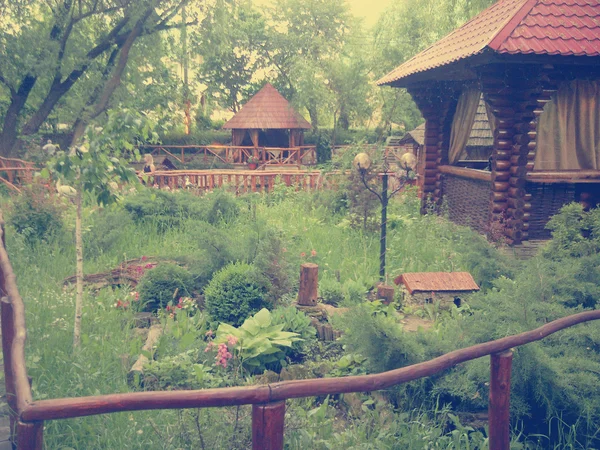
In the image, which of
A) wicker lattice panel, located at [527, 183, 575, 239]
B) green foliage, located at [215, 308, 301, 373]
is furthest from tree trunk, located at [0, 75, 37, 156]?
green foliage, located at [215, 308, 301, 373]

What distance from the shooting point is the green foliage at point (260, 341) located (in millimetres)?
4734

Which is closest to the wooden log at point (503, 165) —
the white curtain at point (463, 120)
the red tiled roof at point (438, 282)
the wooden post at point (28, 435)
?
the white curtain at point (463, 120)

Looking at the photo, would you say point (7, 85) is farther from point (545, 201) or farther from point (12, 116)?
point (545, 201)

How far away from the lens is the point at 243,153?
99.7 feet

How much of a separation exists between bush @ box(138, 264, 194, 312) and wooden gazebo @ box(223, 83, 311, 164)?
2160cm

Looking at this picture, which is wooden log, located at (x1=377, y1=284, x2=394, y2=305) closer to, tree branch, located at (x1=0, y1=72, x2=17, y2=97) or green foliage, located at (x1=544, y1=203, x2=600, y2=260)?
green foliage, located at (x1=544, y1=203, x2=600, y2=260)

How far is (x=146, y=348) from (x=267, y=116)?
82.3ft

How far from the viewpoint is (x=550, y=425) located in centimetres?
374

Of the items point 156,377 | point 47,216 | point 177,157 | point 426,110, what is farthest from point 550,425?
point 177,157

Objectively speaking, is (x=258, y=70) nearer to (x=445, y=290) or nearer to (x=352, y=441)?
(x=445, y=290)

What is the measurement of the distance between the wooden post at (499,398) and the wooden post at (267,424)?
1183 mm

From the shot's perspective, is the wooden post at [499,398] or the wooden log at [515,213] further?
the wooden log at [515,213]

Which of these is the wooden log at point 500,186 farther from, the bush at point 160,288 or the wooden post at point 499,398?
the wooden post at point 499,398

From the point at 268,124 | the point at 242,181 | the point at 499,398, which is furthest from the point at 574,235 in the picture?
the point at 268,124
